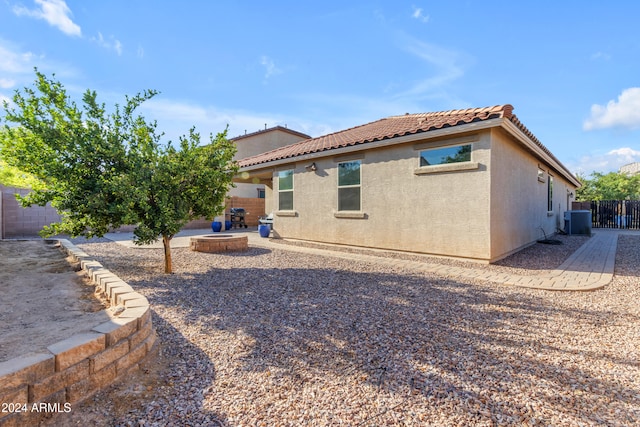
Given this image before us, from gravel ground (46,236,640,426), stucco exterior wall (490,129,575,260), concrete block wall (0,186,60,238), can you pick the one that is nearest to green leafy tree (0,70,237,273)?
gravel ground (46,236,640,426)

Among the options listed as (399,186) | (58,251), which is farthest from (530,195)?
(58,251)

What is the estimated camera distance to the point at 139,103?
5.75m

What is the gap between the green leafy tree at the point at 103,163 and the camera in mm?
5035

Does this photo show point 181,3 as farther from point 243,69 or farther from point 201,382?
point 201,382

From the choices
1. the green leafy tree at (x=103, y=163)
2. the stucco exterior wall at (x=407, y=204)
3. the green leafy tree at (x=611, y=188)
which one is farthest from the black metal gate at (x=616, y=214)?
the green leafy tree at (x=103, y=163)

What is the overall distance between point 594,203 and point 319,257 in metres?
20.9

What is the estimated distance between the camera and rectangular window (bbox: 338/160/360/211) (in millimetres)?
9344

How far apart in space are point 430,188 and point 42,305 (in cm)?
760

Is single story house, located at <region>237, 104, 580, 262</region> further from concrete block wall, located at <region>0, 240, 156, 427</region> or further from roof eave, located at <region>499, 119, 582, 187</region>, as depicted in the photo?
concrete block wall, located at <region>0, 240, 156, 427</region>

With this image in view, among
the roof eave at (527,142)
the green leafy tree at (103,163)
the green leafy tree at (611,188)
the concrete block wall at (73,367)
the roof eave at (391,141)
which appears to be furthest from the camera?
the green leafy tree at (611,188)

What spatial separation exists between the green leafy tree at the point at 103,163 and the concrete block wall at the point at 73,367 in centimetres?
306

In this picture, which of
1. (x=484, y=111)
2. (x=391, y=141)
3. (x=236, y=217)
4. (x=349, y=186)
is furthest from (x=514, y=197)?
(x=236, y=217)

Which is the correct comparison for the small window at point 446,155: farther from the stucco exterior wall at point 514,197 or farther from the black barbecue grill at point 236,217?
the black barbecue grill at point 236,217

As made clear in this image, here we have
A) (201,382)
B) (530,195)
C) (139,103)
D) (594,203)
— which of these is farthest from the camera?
(594,203)
